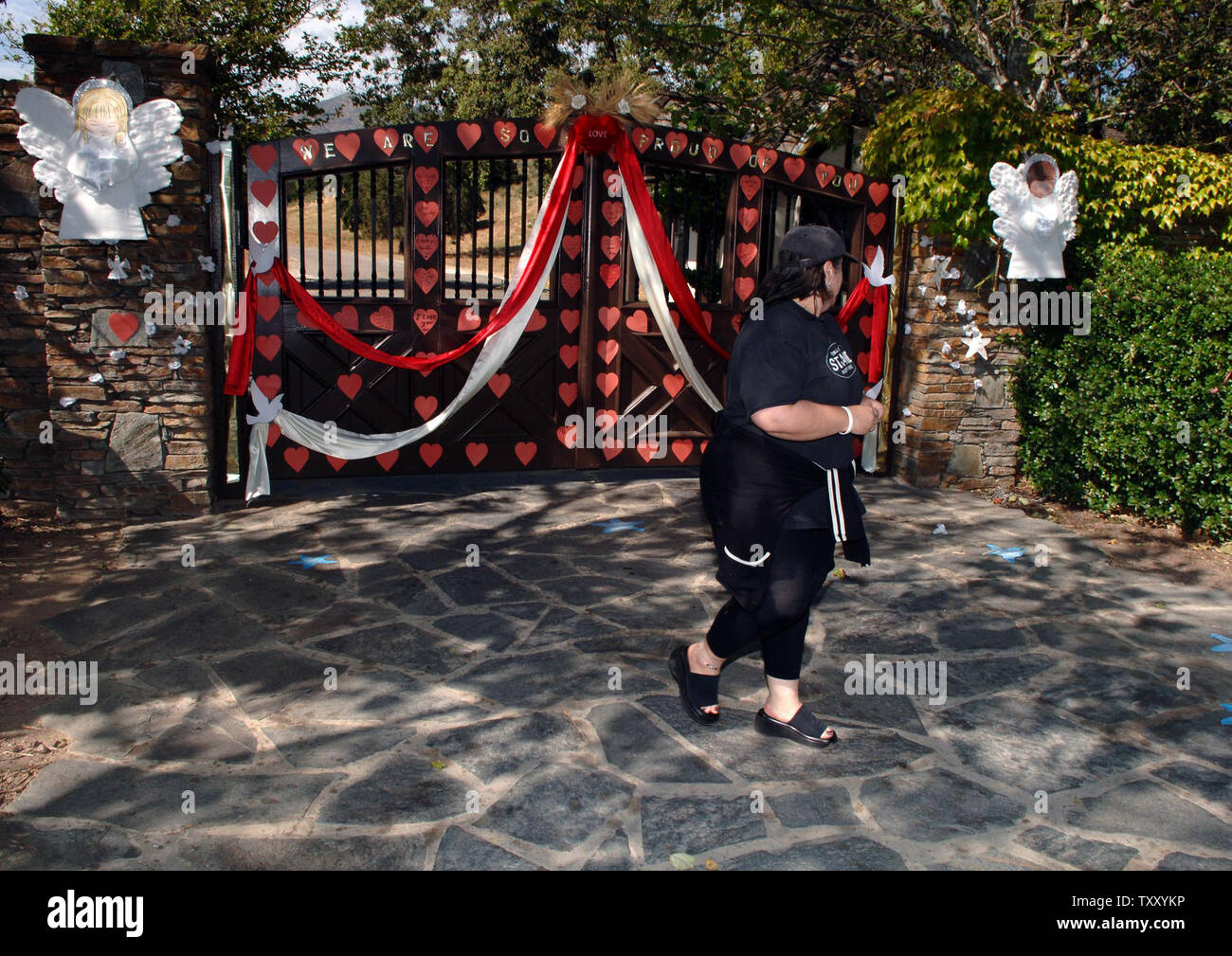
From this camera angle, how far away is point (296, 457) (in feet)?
25.5

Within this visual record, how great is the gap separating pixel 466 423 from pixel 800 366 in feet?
15.9

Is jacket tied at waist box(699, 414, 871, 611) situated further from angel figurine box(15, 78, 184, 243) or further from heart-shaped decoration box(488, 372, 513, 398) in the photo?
angel figurine box(15, 78, 184, 243)

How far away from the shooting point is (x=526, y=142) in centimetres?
780

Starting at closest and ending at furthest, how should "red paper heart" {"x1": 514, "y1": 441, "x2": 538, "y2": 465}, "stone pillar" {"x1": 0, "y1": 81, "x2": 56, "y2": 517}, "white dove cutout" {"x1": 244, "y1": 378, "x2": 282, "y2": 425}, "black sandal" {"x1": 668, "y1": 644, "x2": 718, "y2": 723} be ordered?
1. "black sandal" {"x1": 668, "y1": 644, "x2": 718, "y2": 723}
2. "stone pillar" {"x1": 0, "y1": 81, "x2": 56, "y2": 517}
3. "white dove cutout" {"x1": 244, "y1": 378, "x2": 282, "y2": 425}
4. "red paper heart" {"x1": 514, "y1": 441, "x2": 538, "y2": 465}

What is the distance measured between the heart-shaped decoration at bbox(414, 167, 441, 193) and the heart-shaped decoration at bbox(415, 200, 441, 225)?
10 centimetres

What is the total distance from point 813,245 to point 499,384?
15.3 ft

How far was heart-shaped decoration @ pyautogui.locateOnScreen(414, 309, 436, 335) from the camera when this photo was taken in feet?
25.6

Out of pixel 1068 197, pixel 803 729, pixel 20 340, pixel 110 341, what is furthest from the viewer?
pixel 1068 197

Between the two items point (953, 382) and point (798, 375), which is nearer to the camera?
point (798, 375)

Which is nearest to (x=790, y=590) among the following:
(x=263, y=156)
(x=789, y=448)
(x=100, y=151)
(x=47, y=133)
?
(x=789, y=448)

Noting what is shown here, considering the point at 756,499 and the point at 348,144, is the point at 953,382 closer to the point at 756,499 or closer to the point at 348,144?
the point at 348,144

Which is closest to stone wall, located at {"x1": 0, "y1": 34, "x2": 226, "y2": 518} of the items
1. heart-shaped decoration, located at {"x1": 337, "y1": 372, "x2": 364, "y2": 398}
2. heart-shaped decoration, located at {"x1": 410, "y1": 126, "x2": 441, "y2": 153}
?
heart-shaped decoration, located at {"x1": 337, "y1": 372, "x2": 364, "y2": 398}

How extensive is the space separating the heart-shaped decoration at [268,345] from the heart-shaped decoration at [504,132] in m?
2.19

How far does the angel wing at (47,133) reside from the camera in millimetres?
6371
